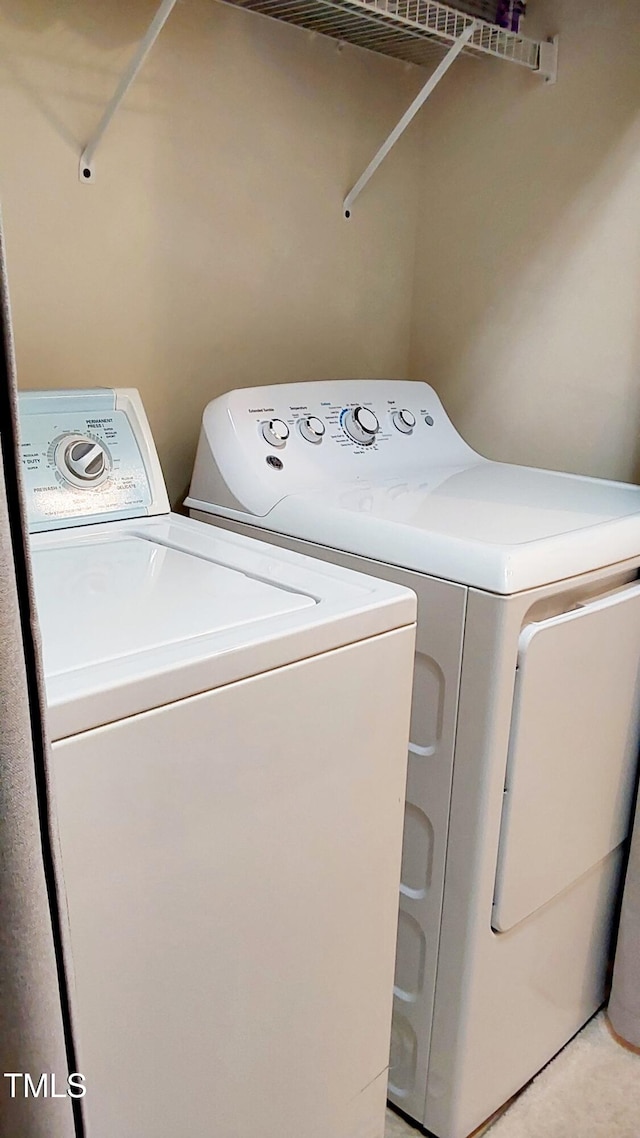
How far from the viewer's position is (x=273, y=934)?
0.96m

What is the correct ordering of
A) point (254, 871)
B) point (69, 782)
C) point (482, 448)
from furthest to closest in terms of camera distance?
point (482, 448) → point (254, 871) → point (69, 782)

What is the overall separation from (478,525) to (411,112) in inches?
34.0

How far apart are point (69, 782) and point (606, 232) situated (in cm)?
139

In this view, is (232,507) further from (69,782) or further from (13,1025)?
(13,1025)

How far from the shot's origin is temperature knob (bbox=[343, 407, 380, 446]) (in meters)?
1.60

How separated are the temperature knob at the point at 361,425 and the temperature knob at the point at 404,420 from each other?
2.2 inches

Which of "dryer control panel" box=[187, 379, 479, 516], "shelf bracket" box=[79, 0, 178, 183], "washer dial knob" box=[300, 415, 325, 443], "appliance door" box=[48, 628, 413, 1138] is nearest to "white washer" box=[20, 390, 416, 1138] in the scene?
"appliance door" box=[48, 628, 413, 1138]

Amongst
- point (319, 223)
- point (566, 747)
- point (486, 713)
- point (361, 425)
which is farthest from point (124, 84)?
point (566, 747)

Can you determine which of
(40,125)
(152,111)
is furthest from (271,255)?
(40,125)

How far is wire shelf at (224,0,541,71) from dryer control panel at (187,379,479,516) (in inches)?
24.0

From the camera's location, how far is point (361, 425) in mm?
1618

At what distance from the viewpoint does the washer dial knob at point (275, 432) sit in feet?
4.83

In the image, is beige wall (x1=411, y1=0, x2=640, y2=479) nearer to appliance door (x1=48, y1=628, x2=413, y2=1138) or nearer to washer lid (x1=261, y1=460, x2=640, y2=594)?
washer lid (x1=261, y1=460, x2=640, y2=594)

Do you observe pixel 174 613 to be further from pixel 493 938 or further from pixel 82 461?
pixel 493 938
